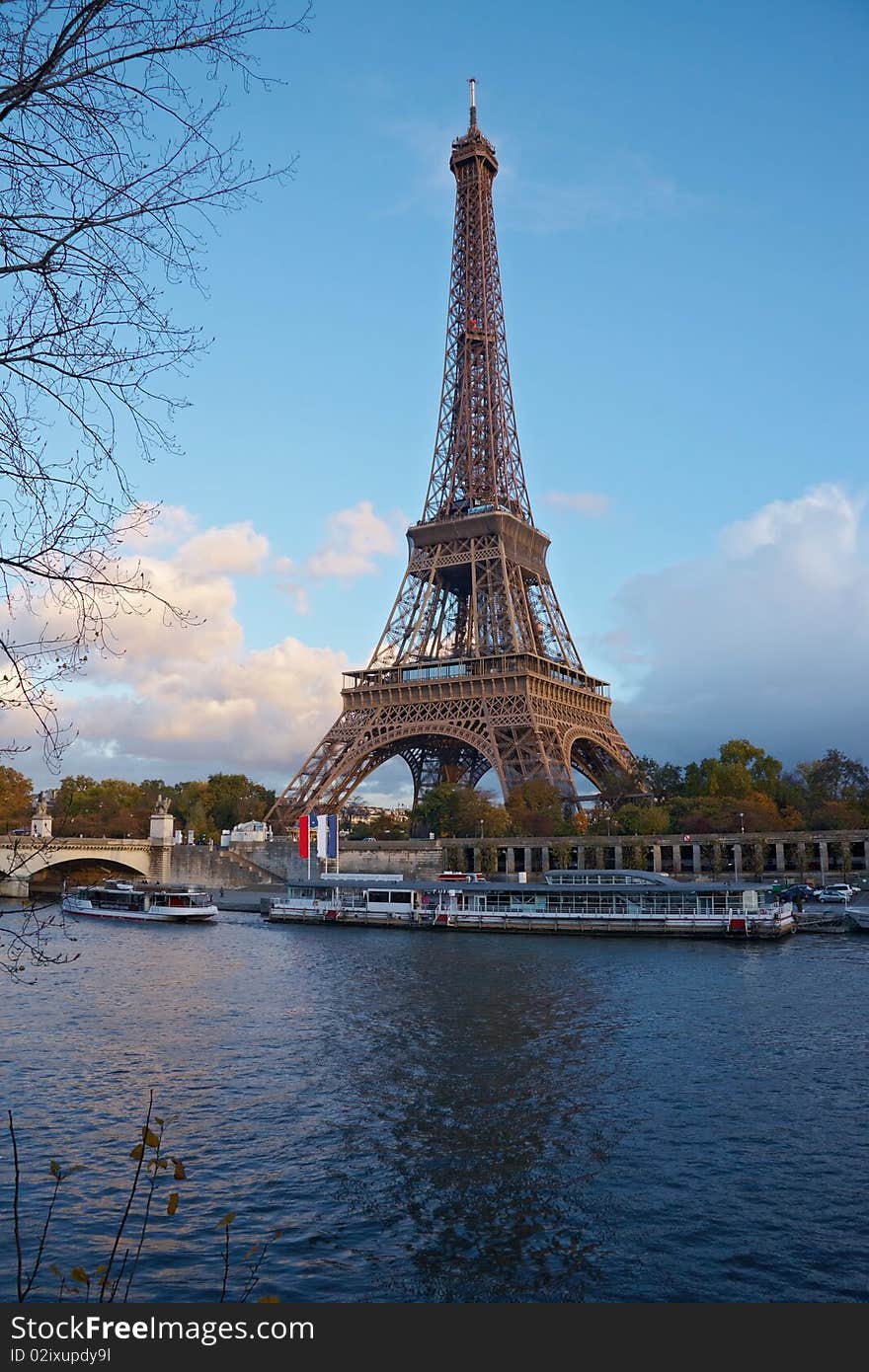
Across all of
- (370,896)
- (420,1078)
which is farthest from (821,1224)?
(370,896)

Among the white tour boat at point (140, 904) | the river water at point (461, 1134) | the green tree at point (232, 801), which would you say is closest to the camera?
the river water at point (461, 1134)

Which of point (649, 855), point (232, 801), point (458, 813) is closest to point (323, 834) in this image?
point (458, 813)

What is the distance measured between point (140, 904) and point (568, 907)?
3479cm

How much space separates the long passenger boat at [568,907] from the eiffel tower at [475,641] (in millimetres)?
14805

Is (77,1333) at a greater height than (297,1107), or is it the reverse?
(77,1333)

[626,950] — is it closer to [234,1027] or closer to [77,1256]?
[234,1027]

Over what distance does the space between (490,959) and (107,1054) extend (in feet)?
88.7

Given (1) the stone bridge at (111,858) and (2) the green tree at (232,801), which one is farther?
(2) the green tree at (232,801)

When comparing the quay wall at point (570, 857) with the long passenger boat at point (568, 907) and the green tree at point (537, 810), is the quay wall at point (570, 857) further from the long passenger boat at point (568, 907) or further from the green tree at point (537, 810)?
the long passenger boat at point (568, 907)

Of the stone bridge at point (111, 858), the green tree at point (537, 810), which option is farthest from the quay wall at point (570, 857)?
the stone bridge at point (111, 858)

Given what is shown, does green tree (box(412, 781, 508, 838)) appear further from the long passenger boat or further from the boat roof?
the long passenger boat

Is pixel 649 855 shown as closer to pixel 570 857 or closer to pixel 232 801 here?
pixel 570 857

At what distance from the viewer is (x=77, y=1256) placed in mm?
16016

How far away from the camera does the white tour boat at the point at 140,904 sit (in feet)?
259
